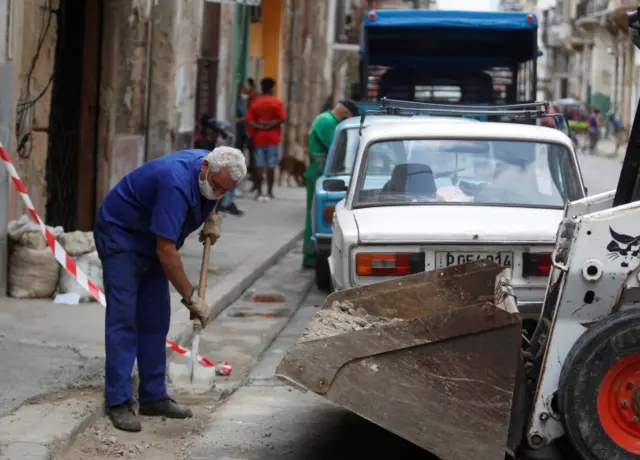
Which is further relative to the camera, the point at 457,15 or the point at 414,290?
the point at 457,15

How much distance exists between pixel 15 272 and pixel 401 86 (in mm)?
10375

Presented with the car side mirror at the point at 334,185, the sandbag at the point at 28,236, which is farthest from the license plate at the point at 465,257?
the sandbag at the point at 28,236

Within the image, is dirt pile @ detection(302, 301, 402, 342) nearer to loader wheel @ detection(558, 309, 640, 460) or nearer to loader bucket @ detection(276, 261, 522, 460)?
loader bucket @ detection(276, 261, 522, 460)

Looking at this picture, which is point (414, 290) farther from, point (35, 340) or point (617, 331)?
point (35, 340)

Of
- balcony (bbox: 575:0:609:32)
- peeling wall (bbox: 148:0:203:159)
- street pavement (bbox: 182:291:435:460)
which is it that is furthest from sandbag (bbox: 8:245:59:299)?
balcony (bbox: 575:0:609:32)

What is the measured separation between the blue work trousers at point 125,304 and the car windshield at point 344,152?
566 centimetres

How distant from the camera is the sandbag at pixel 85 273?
32.8 feet

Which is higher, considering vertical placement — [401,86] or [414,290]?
[401,86]

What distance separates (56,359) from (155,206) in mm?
1834

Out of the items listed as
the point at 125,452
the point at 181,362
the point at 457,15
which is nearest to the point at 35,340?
the point at 181,362

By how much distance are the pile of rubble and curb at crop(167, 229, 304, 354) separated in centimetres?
107

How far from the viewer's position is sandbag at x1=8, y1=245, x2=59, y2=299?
9867 mm

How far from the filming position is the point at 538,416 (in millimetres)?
5820

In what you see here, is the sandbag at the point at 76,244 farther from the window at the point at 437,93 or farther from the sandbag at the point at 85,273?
the window at the point at 437,93
